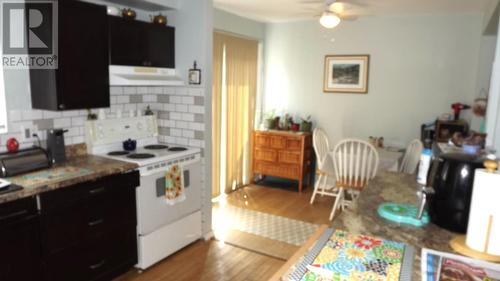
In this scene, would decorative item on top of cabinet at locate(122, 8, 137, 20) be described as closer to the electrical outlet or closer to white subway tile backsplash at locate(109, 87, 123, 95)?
white subway tile backsplash at locate(109, 87, 123, 95)

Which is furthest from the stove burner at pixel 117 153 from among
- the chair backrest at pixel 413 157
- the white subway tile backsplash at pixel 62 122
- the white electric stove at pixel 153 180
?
the chair backrest at pixel 413 157

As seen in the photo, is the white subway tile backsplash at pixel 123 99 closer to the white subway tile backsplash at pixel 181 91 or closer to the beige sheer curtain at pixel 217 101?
the white subway tile backsplash at pixel 181 91

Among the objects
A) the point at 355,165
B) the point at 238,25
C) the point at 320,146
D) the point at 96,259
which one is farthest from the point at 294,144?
the point at 96,259

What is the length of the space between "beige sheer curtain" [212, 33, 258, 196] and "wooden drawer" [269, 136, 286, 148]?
1.36ft

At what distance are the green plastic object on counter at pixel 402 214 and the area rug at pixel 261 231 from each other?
1622mm

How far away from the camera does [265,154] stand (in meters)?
4.99

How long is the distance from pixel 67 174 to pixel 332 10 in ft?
8.13

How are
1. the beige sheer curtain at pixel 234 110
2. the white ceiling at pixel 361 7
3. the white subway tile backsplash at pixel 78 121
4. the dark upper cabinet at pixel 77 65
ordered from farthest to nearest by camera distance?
the beige sheer curtain at pixel 234 110
the white ceiling at pixel 361 7
the white subway tile backsplash at pixel 78 121
the dark upper cabinet at pixel 77 65

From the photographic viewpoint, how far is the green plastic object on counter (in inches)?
56.6

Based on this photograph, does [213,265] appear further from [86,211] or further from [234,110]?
[234,110]

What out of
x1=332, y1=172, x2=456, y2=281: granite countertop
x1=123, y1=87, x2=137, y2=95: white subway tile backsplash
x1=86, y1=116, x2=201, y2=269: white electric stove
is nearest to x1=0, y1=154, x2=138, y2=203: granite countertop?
x1=86, y1=116, x2=201, y2=269: white electric stove

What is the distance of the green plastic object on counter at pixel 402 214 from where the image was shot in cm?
144

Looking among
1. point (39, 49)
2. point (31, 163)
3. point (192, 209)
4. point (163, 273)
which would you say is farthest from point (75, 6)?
point (163, 273)

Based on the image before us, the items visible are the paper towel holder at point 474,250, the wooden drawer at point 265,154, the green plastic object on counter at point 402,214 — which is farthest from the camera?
the wooden drawer at point 265,154
